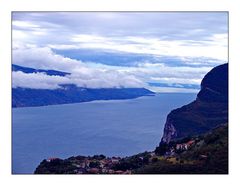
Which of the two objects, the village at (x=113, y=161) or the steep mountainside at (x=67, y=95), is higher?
the steep mountainside at (x=67, y=95)

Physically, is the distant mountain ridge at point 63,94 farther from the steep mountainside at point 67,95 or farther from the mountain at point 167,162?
the mountain at point 167,162

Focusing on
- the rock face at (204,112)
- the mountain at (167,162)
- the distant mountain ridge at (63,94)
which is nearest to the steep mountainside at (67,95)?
the distant mountain ridge at (63,94)

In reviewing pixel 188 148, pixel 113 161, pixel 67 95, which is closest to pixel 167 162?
pixel 188 148

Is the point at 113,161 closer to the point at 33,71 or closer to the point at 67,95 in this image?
the point at 67,95
